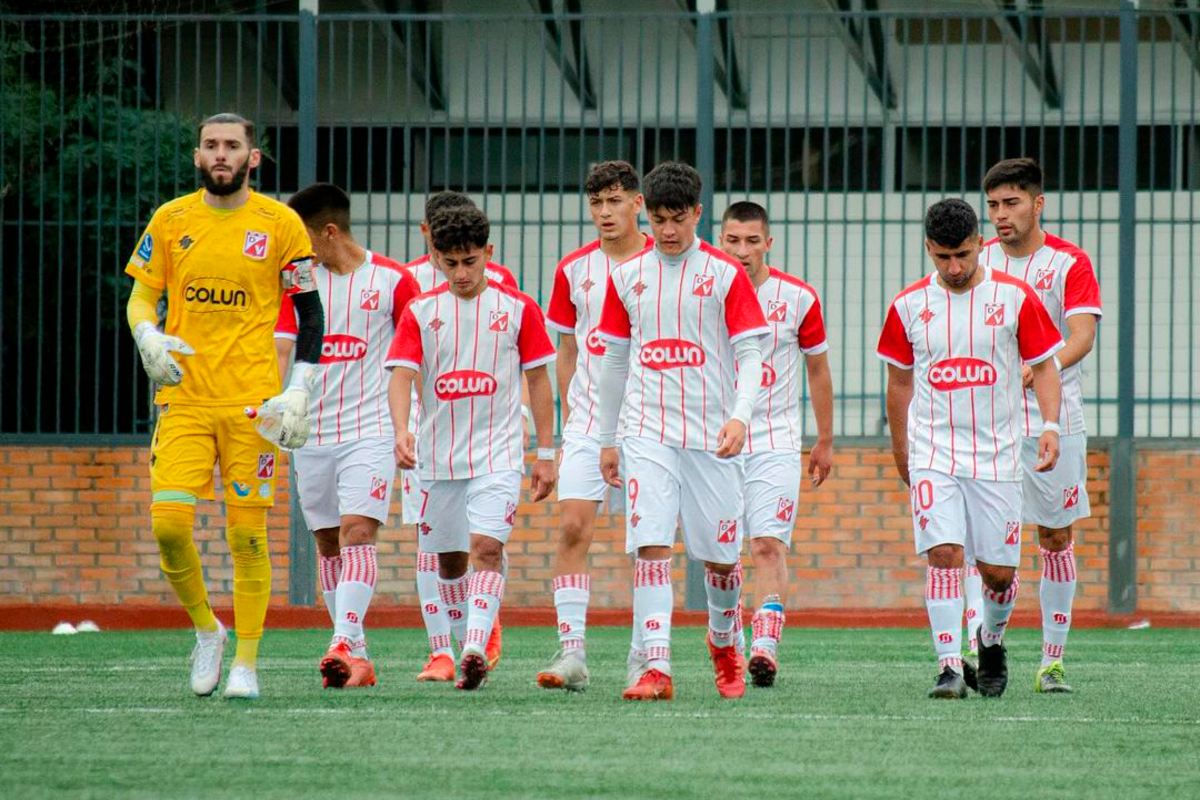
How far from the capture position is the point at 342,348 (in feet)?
27.1

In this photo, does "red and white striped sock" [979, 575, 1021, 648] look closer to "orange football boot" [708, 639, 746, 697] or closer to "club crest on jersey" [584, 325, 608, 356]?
"orange football boot" [708, 639, 746, 697]

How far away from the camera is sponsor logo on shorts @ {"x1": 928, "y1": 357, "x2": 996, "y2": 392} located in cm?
727

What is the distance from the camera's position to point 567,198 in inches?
666

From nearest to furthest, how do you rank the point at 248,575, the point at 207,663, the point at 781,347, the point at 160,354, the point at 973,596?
the point at 160,354, the point at 207,663, the point at 248,575, the point at 973,596, the point at 781,347

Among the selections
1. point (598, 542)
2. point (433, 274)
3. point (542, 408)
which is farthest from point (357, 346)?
point (598, 542)

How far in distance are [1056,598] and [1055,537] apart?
0.81 feet

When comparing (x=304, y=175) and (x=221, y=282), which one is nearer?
(x=221, y=282)

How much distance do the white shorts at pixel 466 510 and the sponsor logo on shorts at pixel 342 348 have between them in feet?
2.18

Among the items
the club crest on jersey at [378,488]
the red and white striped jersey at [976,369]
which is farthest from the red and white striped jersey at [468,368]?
the red and white striped jersey at [976,369]

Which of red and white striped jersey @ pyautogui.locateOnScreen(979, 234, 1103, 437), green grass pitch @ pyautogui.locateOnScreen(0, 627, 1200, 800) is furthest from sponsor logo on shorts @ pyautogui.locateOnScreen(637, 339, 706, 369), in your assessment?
red and white striped jersey @ pyautogui.locateOnScreen(979, 234, 1103, 437)

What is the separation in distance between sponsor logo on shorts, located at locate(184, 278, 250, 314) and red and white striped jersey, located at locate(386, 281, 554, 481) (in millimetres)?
1094

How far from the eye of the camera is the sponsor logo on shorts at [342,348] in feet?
27.1

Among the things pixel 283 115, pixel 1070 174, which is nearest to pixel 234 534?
pixel 283 115

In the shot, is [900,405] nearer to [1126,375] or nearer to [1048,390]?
[1048,390]
